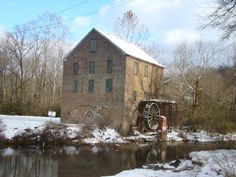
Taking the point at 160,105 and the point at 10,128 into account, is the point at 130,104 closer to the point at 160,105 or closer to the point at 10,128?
the point at 160,105

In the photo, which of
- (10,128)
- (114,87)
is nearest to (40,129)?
(10,128)

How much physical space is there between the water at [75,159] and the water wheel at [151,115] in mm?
7912

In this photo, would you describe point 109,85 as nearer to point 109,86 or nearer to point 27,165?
point 109,86

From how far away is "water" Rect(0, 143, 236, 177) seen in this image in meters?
19.6

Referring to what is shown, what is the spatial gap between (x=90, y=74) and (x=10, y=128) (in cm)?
1278

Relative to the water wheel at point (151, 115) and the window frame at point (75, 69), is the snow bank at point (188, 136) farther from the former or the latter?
the window frame at point (75, 69)

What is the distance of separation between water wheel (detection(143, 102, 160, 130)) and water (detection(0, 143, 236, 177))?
26.0ft

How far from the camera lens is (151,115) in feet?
137

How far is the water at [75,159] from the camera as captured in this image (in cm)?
1961

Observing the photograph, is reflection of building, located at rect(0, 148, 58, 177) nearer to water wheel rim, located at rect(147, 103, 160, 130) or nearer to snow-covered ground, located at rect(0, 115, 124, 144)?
snow-covered ground, located at rect(0, 115, 124, 144)

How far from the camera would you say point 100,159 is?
24859 millimetres

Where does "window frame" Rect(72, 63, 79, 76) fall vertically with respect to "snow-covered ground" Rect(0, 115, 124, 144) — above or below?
above

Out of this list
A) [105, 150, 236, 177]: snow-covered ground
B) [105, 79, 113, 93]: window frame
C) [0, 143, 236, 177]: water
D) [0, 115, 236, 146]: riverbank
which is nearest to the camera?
[105, 150, 236, 177]: snow-covered ground

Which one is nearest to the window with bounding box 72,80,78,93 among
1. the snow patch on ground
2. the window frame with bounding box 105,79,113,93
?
the window frame with bounding box 105,79,113,93
